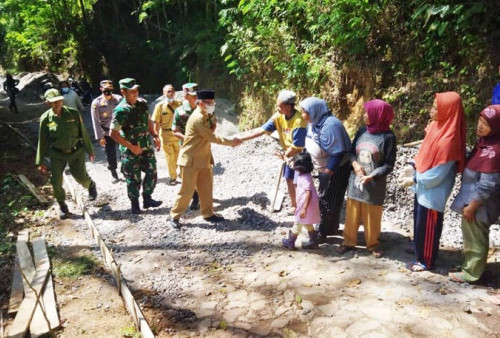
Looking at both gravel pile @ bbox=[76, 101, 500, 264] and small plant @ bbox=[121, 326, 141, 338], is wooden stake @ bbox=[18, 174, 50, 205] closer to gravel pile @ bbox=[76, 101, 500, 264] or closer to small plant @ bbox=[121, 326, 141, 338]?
gravel pile @ bbox=[76, 101, 500, 264]

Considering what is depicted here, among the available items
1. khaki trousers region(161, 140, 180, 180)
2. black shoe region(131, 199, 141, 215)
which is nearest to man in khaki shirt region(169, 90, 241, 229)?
black shoe region(131, 199, 141, 215)

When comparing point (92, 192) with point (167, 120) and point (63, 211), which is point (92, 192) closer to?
point (63, 211)

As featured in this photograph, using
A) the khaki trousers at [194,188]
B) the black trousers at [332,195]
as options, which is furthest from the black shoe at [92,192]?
the black trousers at [332,195]

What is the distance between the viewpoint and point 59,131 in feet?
19.8

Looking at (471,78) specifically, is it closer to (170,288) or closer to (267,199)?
(267,199)

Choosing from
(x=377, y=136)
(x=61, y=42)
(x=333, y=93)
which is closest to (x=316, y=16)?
(x=333, y=93)

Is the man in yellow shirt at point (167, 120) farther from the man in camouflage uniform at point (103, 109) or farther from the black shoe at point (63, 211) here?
the black shoe at point (63, 211)

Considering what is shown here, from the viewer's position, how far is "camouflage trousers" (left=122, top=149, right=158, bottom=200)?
20.0ft

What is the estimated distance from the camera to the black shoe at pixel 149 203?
6565mm

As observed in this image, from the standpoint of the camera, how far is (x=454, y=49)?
5.83m

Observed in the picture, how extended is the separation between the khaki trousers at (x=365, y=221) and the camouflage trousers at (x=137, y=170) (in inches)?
137

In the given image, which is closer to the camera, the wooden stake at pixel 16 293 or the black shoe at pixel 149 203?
the wooden stake at pixel 16 293

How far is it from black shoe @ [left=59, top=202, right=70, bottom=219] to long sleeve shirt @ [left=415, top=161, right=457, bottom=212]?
5.64 m

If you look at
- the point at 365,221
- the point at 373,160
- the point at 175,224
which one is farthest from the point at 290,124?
the point at 175,224
